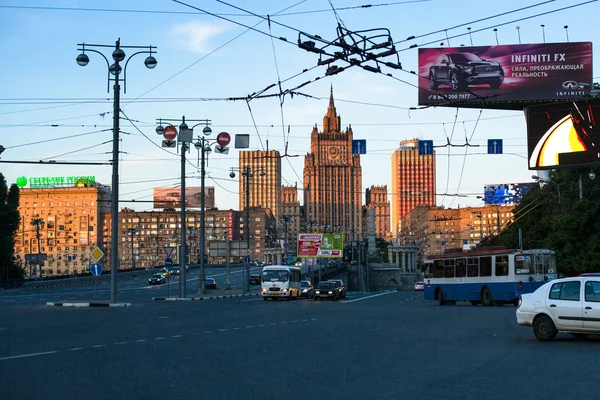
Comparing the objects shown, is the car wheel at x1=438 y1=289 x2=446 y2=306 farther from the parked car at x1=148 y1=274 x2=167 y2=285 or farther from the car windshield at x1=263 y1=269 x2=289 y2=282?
the parked car at x1=148 y1=274 x2=167 y2=285

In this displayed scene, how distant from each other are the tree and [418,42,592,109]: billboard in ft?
154

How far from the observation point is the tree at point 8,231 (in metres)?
87.4

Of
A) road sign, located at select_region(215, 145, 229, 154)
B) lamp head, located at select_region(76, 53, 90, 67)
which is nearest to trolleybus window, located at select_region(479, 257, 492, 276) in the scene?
road sign, located at select_region(215, 145, 229, 154)

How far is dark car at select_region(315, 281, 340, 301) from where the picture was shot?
56.4m

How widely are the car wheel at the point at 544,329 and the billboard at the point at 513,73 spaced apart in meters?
48.3

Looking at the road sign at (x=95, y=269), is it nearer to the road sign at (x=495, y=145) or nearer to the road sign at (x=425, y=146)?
the road sign at (x=425, y=146)

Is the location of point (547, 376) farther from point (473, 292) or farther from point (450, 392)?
point (473, 292)

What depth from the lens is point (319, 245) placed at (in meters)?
94.4

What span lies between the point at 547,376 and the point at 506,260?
99.8ft

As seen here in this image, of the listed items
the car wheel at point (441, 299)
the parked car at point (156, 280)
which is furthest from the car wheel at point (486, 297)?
the parked car at point (156, 280)

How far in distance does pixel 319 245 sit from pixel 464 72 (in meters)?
33.0

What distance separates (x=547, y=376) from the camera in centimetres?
1255

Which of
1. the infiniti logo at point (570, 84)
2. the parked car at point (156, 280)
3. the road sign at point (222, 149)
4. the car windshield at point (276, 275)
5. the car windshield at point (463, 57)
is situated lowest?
the parked car at point (156, 280)

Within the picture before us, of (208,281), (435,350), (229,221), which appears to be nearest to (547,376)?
(435,350)
